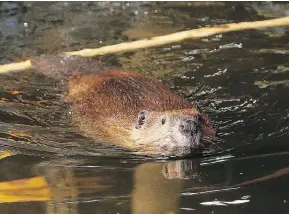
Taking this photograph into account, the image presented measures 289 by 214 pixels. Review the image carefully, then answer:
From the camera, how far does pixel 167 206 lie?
3.21m

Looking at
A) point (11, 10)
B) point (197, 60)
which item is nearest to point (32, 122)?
point (197, 60)

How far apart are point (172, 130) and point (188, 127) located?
0.42ft

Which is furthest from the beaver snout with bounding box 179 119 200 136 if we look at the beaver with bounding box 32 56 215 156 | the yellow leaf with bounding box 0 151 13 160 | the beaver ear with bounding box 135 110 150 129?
the yellow leaf with bounding box 0 151 13 160

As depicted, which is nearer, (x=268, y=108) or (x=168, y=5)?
(x=268, y=108)

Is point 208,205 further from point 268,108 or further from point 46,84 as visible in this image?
point 46,84

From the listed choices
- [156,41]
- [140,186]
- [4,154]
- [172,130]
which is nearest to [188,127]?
[172,130]

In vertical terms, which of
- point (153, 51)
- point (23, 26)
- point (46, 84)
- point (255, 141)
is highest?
point (23, 26)

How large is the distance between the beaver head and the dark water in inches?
4.4

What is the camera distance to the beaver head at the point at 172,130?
3.97 meters

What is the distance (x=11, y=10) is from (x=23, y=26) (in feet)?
3.06

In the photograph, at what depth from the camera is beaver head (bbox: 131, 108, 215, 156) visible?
156 inches

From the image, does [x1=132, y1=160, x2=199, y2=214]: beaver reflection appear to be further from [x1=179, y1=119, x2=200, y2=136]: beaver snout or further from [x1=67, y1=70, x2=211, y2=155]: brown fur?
[x1=67, y1=70, x2=211, y2=155]: brown fur

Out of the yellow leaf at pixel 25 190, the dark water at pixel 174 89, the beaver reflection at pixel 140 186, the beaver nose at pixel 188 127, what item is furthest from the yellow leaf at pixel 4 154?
the beaver nose at pixel 188 127

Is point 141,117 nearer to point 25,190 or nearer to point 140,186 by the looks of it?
point 140,186
